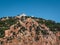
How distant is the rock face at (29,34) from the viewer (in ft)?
408

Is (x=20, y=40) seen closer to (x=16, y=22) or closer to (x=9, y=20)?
(x=16, y=22)

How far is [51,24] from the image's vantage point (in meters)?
149

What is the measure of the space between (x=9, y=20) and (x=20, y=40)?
29885 mm

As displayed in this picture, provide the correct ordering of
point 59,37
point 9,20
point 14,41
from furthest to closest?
point 9,20, point 59,37, point 14,41

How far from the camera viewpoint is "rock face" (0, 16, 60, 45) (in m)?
124

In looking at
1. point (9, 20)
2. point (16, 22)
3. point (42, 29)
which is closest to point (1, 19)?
point (9, 20)

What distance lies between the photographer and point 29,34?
128875 mm

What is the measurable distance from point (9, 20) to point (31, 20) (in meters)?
17.3

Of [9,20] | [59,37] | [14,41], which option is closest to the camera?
[14,41]

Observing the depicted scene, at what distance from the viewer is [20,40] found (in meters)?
124

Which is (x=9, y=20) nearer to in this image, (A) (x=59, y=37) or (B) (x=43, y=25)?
(B) (x=43, y=25)

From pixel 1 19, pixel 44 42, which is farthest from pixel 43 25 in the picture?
pixel 1 19

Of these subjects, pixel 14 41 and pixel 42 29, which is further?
pixel 42 29

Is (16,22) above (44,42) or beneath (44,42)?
above
